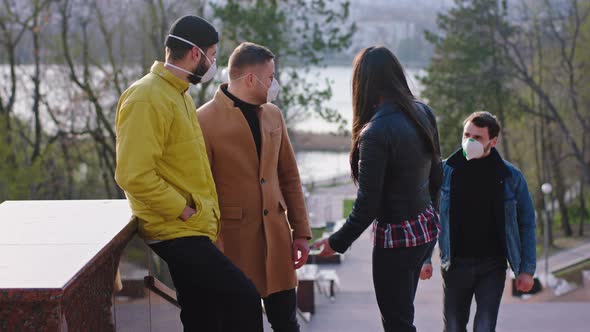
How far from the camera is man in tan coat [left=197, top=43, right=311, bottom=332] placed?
3.26 metres

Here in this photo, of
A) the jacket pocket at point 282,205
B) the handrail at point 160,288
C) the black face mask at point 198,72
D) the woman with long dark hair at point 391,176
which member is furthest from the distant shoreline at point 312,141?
the black face mask at point 198,72

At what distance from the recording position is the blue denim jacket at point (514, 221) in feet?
12.5

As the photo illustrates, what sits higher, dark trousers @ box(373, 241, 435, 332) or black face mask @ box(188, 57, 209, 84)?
black face mask @ box(188, 57, 209, 84)

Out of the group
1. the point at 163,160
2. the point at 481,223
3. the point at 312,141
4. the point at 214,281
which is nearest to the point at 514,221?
the point at 481,223

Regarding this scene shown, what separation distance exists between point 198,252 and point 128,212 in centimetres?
47

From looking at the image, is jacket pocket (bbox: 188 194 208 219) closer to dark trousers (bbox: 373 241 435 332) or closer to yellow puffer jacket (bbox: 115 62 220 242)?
yellow puffer jacket (bbox: 115 62 220 242)

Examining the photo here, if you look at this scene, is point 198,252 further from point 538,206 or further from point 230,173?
point 538,206

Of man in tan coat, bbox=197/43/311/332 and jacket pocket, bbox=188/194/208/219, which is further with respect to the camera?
man in tan coat, bbox=197/43/311/332

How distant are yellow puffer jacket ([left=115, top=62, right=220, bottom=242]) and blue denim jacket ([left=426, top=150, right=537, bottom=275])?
131cm

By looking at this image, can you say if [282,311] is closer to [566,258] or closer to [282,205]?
[282,205]

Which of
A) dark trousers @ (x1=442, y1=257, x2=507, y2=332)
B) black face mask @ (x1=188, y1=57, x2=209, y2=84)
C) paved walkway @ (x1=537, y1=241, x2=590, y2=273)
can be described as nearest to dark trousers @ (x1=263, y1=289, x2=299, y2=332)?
dark trousers @ (x1=442, y1=257, x2=507, y2=332)

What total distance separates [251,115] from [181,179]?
1.98 feet

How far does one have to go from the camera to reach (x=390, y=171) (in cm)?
305

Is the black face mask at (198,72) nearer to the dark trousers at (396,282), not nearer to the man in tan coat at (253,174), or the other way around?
the man in tan coat at (253,174)
